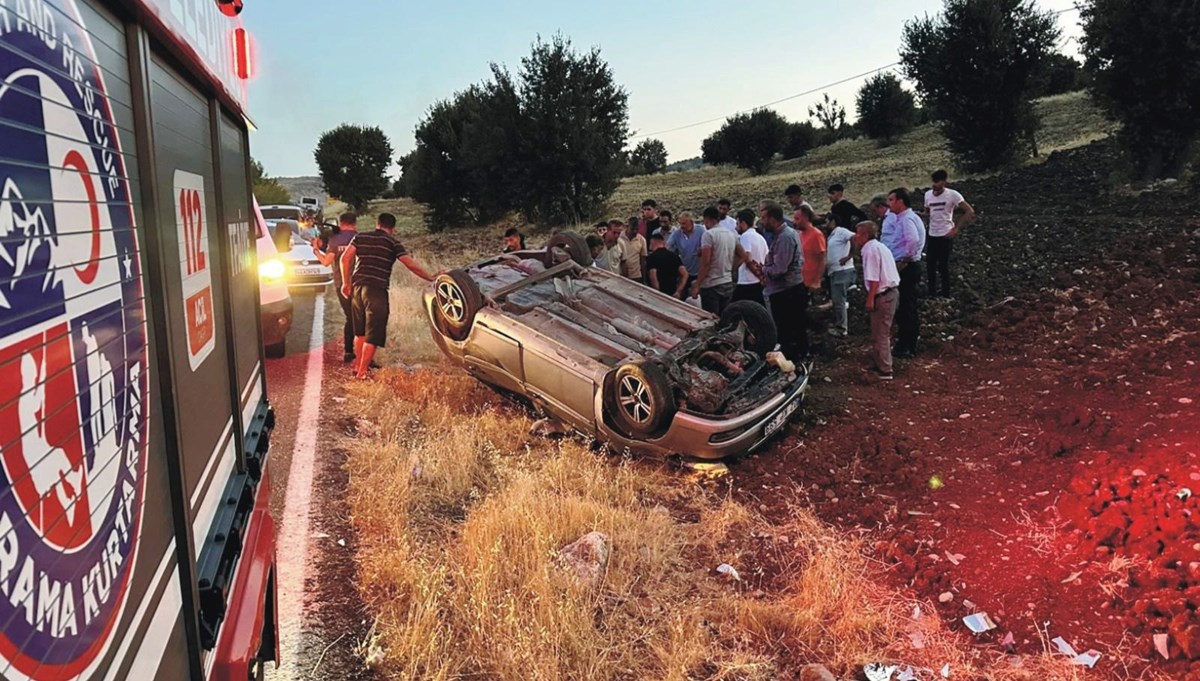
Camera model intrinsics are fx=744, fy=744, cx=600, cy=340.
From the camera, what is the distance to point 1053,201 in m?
13.0

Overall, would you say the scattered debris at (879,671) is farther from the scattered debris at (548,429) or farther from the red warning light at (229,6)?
the red warning light at (229,6)

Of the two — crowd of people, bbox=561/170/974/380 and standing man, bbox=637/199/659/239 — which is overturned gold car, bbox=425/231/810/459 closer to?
crowd of people, bbox=561/170/974/380

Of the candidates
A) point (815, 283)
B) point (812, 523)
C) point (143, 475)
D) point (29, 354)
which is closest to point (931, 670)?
point (812, 523)

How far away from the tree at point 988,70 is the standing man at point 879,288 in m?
14.6

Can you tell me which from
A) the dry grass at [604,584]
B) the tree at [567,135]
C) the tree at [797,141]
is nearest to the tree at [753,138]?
the tree at [797,141]

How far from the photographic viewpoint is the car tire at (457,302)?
6059 millimetres

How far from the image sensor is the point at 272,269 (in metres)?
7.48

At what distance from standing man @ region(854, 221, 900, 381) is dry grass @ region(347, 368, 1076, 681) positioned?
278cm

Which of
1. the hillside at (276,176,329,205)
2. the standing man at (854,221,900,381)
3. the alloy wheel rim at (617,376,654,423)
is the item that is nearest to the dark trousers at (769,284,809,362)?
the standing man at (854,221,900,381)

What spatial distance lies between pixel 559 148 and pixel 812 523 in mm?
20588

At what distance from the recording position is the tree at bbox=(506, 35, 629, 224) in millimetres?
23562

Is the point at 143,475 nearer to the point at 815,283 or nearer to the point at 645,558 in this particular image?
the point at 645,558

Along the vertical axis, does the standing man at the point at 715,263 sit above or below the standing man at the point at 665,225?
below


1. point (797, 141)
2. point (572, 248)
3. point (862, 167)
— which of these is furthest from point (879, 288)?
point (797, 141)
